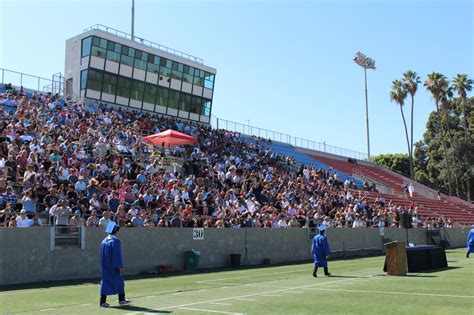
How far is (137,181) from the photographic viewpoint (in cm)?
2391

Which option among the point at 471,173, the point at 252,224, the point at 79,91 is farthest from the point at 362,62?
the point at 252,224

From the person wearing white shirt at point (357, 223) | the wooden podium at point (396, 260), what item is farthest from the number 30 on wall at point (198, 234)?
the person wearing white shirt at point (357, 223)

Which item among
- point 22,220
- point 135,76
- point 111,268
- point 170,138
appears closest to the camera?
point 111,268

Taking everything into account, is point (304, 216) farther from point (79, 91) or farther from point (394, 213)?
point (79, 91)

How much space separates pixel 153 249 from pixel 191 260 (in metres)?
1.82

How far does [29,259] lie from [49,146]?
667 centimetres

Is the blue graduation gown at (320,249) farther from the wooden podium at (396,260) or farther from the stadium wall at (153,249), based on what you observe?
the stadium wall at (153,249)

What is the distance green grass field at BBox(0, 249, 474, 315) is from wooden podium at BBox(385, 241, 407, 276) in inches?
14.1

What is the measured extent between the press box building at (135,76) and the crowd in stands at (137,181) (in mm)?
4872

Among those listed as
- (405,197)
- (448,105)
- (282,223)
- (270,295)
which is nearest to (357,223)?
(282,223)

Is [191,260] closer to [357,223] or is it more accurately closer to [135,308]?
[135,308]

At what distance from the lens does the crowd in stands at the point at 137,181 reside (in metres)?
18.9

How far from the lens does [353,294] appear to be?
44.2ft

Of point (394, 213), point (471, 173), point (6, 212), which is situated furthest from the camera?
point (471, 173)
